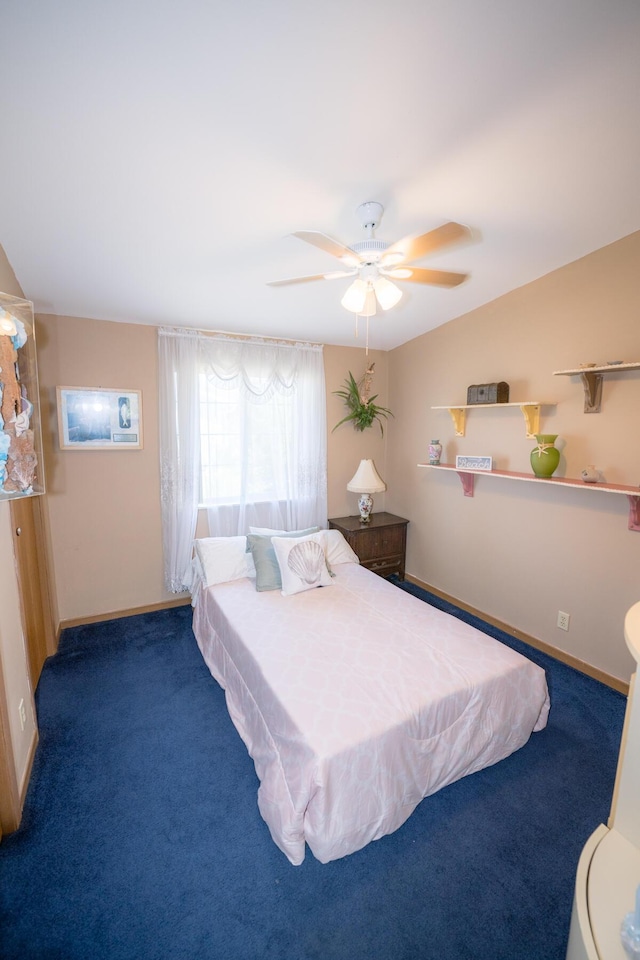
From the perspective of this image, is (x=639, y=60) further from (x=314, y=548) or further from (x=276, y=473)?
(x=276, y=473)

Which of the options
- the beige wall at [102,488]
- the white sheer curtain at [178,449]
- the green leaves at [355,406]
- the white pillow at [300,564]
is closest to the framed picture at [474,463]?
the green leaves at [355,406]

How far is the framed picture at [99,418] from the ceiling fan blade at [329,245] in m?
2.11

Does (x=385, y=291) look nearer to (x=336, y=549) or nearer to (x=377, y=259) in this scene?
(x=377, y=259)

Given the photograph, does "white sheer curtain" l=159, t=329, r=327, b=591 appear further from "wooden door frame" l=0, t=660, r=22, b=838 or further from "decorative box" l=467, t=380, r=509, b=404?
"wooden door frame" l=0, t=660, r=22, b=838

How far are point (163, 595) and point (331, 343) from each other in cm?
279

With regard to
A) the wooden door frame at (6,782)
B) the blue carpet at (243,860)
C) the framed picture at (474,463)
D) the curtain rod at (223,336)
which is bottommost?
the blue carpet at (243,860)

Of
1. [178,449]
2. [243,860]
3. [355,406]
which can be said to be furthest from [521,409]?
[243,860]

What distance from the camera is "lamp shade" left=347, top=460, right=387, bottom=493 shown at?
360cm

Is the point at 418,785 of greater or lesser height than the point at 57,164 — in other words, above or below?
below

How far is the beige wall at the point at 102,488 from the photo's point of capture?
9.24ft

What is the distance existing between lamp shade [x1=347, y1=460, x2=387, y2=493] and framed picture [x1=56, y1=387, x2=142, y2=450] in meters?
1.89

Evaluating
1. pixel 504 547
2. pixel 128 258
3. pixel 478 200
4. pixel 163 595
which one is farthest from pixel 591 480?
pixel 163 595

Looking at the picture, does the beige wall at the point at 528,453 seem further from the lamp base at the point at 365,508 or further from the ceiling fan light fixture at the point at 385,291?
the ceiling fan light fixture at the point at 385,291

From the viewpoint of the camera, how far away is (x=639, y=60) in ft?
3.95
